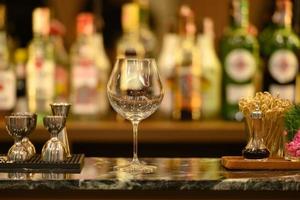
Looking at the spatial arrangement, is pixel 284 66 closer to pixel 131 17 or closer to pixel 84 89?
pixel 131 17

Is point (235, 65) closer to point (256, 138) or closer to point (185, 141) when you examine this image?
point (185, 141)

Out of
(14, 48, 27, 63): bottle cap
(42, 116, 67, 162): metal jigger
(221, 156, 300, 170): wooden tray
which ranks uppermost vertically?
(14, 48, 27, 63): bottle cap

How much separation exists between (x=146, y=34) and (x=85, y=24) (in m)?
0.23

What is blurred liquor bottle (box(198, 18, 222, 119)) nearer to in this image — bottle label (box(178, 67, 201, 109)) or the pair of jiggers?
bottle label (box(178, 67, 201, 109))

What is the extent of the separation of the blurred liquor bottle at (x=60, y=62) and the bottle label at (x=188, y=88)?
0.39m

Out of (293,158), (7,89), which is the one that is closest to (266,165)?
(293,158)

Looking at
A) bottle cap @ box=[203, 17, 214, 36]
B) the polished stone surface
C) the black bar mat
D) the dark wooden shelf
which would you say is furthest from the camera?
bottle cap @ box=[203, 17, 214, 36]

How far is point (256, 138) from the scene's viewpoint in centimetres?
142

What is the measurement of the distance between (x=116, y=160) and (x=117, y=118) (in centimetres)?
90

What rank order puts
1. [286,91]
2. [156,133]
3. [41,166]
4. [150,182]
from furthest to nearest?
[286,91]
[156,133]
[41,166]
[150,182]

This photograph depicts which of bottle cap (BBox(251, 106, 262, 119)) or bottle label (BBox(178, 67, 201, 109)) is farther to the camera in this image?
bottle label (BBox(178, 67, 201, 109))

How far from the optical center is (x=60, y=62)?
260 centimetres

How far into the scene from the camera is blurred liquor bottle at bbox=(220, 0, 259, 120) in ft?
7.98

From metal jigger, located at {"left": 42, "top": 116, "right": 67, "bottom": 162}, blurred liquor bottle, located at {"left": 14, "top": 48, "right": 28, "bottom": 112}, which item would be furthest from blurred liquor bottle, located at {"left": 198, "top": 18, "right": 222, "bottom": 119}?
metal jigger, located at {"left": 42, "top": 116, "right": 67, "bottom": 162}
